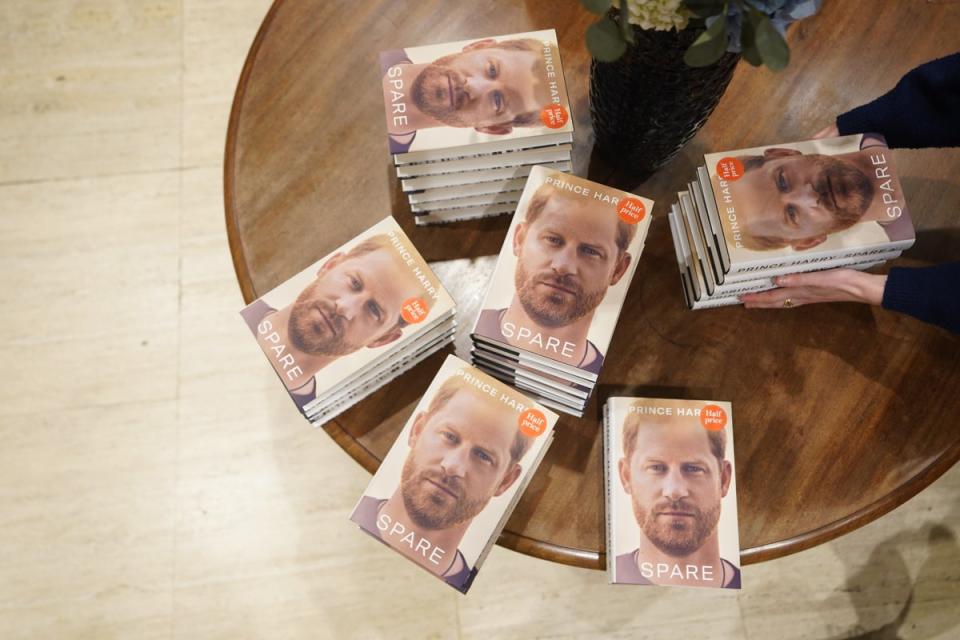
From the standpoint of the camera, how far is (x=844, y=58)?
1302mm

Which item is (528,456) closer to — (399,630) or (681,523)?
(681,523)

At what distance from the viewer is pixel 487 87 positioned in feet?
3.50

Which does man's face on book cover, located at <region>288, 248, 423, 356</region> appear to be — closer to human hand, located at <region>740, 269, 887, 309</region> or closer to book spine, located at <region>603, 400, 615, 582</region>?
book spine, located at <region>603, 400, 615, 582</region>

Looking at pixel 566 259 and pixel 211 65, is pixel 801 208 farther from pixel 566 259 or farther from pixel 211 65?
pixel 211 65

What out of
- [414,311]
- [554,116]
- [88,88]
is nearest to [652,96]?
[554,116]

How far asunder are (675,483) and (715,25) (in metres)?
0.64

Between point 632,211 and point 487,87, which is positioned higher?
point 487,87

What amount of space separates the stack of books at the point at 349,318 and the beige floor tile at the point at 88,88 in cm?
135

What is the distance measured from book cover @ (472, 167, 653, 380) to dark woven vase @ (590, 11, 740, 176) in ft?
0.42

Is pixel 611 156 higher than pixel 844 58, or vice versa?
pixel 844 58

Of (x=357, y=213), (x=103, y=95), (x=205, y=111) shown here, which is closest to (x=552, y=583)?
(x=357, y=213)

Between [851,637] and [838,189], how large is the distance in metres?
1.36

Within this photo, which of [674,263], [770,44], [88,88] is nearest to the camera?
[770,44]

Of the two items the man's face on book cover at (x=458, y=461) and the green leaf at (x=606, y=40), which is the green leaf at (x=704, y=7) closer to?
the green leaf at (x=606, y=40)
